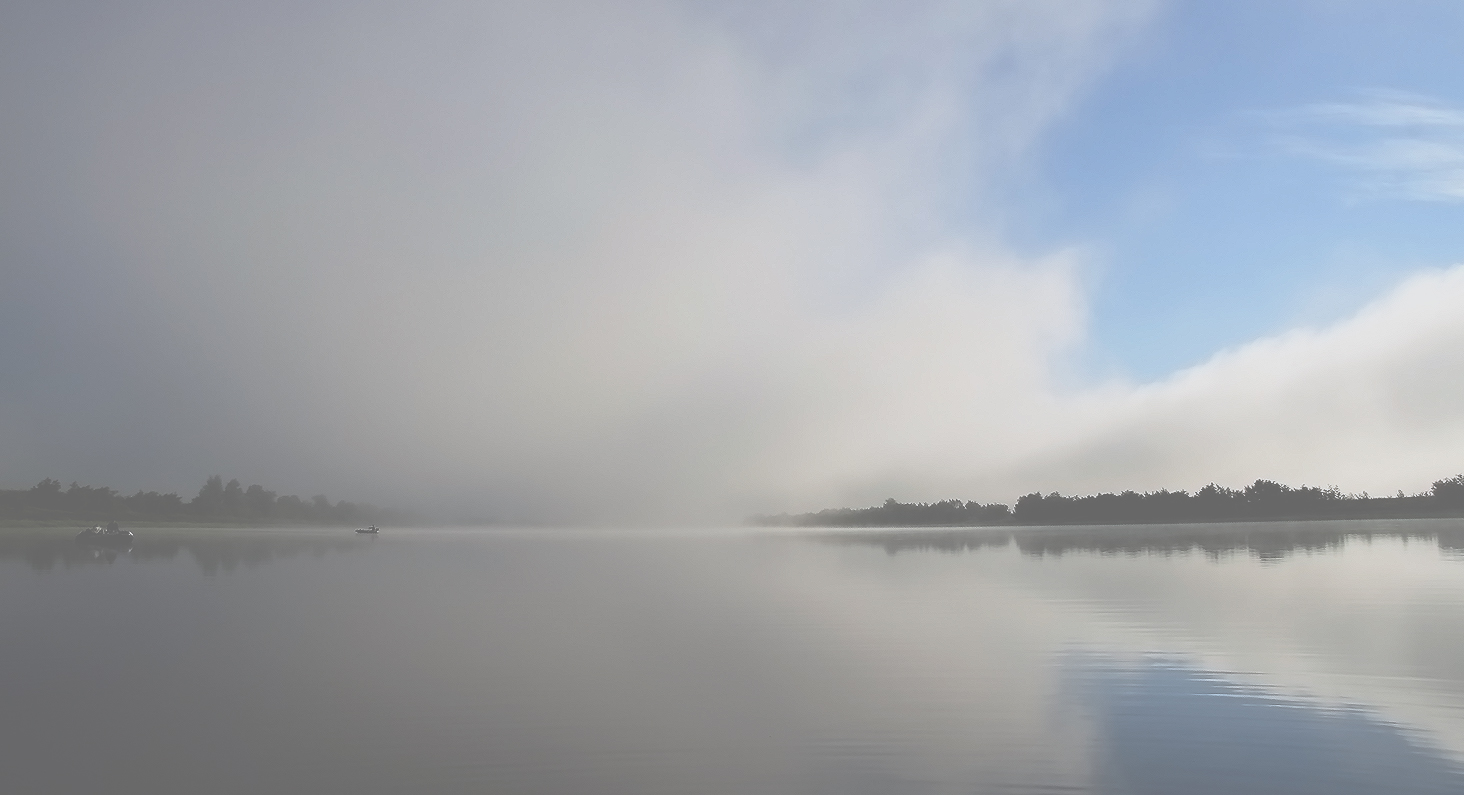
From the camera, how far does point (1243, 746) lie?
16984 millimetres

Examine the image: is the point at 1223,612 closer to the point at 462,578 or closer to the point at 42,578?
the point at 462,578

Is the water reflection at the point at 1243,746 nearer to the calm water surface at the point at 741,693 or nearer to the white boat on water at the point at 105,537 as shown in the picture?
the calm water surface at the point at 741,693

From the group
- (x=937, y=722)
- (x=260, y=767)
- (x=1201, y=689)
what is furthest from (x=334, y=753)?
(x=1201, y=689)

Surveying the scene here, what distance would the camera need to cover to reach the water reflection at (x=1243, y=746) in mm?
14828

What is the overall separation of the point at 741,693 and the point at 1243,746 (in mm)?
11182

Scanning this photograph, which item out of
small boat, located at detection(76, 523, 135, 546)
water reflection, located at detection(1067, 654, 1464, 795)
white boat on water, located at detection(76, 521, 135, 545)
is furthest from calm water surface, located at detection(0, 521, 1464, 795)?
white boat on water, located at detection(76, 521, 135, 545)

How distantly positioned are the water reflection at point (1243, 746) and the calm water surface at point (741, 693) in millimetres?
83

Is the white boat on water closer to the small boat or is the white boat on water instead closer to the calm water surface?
the small boat

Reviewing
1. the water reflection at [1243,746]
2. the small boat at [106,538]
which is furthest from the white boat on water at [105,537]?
the water reflection at [1243,746]

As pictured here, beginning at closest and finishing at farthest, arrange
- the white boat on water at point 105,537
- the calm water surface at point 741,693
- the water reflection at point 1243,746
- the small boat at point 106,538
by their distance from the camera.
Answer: the water reflection at point 1243,746
the calm water surface at point 741,693
the small boat at point 106,538
the white boat on water at point 105,537

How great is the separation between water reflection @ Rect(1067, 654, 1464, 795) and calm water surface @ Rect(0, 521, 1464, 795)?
8 centimetres

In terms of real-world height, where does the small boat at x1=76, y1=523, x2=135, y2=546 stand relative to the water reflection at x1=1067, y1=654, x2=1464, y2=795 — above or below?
above

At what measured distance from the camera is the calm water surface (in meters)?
15.5

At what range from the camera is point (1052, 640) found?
30391mm
